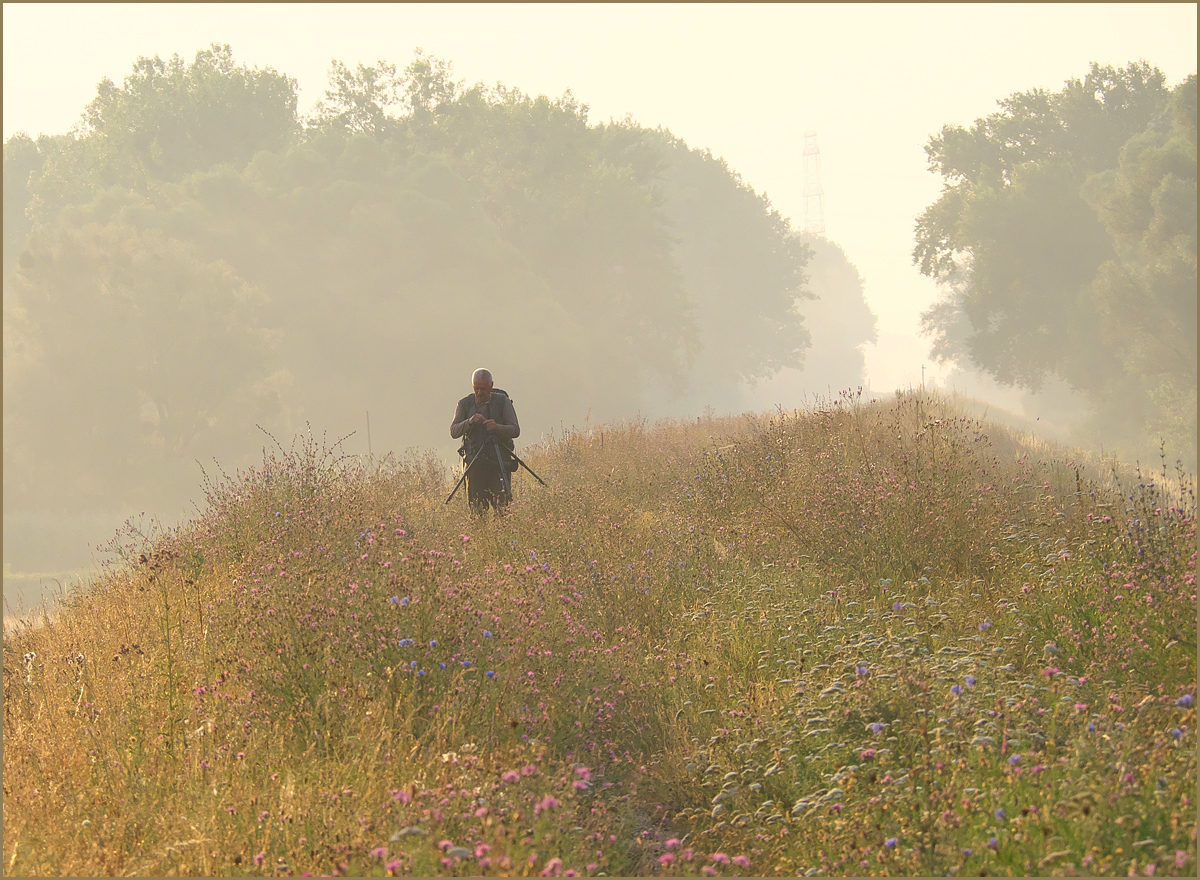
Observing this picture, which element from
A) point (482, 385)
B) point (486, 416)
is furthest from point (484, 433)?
point (482, 385)

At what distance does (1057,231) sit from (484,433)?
3623 cm

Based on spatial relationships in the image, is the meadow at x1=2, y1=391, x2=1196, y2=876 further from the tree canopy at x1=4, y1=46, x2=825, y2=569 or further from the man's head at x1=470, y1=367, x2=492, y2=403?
the tree canopy at x1=4, y1=46, x2=825, y2=569

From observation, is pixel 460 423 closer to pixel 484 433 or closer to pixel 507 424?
pixel 484 433

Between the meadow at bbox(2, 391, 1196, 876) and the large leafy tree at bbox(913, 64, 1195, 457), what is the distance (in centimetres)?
3139

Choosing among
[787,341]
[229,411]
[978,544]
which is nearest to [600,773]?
[978,544]

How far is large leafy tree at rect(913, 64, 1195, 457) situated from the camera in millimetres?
33906

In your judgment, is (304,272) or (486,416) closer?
(486,416)

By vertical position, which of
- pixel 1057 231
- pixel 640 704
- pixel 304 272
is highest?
pixel 304 272

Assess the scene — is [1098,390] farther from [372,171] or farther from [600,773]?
[600,773]

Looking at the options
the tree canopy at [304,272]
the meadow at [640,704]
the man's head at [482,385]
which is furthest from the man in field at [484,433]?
the tree canopy at [304,272]

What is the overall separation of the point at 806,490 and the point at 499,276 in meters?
35.0

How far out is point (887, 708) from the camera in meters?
3.87

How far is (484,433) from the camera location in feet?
27.8

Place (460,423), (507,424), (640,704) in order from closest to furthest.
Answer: (640,704) → (460,423) → (507,424)
